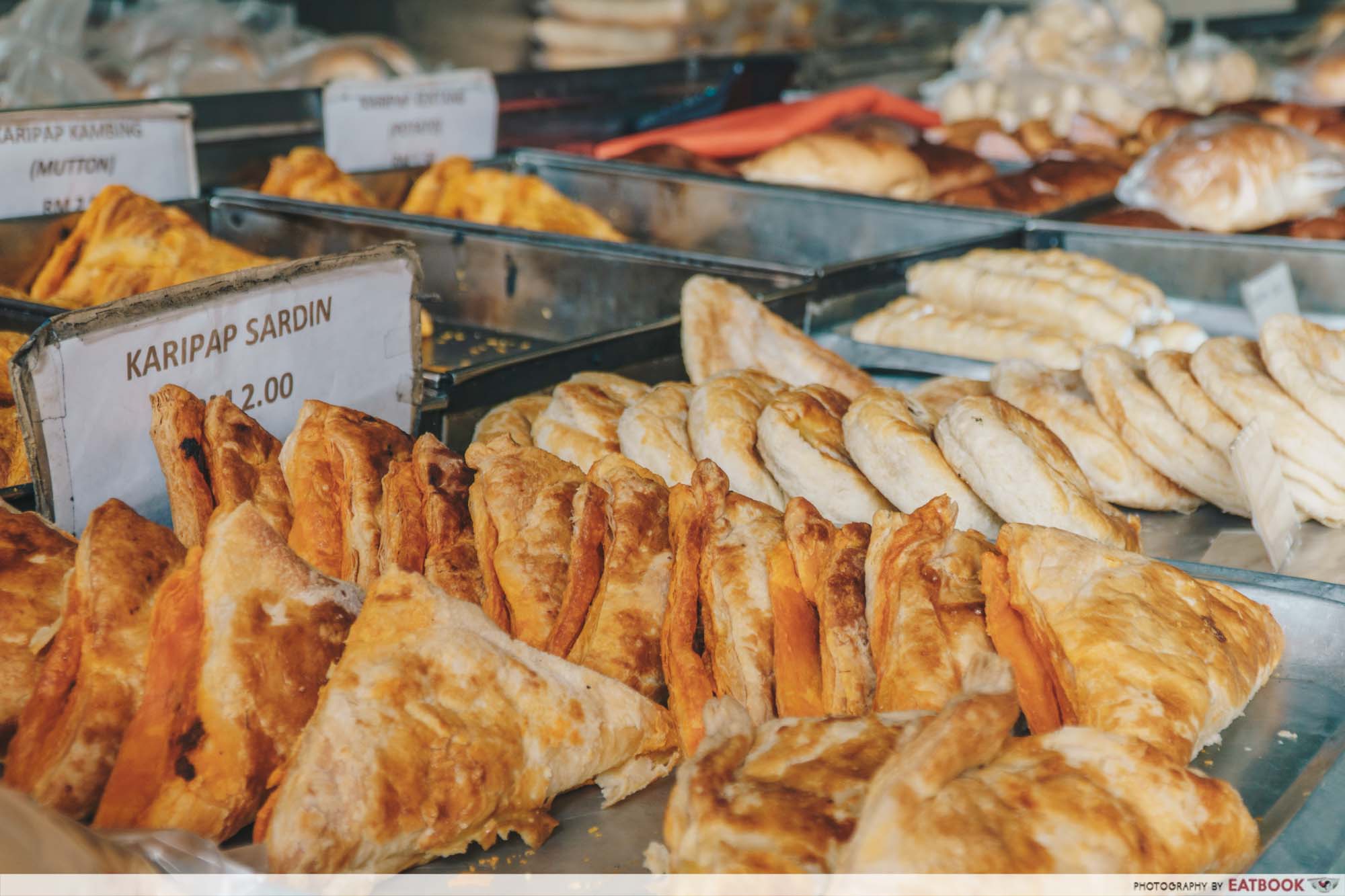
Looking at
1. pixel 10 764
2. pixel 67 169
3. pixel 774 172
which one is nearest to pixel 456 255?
pixel 67 169

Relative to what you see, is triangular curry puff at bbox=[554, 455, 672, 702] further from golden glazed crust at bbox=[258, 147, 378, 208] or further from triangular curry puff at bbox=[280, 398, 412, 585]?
golden glazed crust at bbox=[258, 147, 378, 208]

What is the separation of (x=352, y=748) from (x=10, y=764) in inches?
15.0

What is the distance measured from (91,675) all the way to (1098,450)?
179 centimetres

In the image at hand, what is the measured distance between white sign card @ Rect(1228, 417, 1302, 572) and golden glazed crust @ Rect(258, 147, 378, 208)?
2590mm

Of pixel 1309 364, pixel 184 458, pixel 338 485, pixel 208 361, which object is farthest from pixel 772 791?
pixel 1309 364

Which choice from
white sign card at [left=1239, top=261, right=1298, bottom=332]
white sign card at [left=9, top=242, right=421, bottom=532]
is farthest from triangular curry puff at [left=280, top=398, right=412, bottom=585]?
white sign card at [left=1239, top=261, right=1298, bottom=332]

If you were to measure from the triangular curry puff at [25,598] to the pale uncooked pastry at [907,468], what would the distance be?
117 cm

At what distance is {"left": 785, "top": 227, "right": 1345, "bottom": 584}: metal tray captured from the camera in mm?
3182

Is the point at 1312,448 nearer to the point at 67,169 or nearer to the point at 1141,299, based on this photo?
the point at 1141,299

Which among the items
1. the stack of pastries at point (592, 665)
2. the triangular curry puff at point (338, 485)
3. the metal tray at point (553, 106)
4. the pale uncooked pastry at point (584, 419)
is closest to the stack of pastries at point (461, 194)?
the metal tray at point (553, 106)

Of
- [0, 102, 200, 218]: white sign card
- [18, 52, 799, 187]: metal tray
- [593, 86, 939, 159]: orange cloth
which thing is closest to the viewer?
[0, 102, 200, 218]: white sign card

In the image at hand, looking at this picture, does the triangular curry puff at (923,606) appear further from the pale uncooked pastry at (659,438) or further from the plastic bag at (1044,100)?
the plastic bag at (1044,100)

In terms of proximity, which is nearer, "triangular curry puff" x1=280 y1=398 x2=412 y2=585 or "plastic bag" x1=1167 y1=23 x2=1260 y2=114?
"triangular curry puff" x1=280 y1=398 x2=412 y2=585

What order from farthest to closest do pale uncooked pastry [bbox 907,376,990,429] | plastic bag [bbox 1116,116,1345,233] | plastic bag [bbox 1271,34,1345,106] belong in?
1. plastic bag [bbox 1271,34,1345,106]
2. plastic bag [bbox 1116,116,1345,233]
3. pale uncooked pastry [bbox 907,376,990,429]
